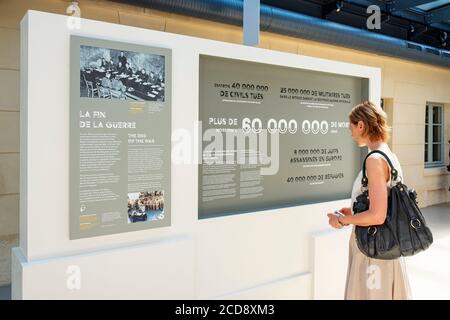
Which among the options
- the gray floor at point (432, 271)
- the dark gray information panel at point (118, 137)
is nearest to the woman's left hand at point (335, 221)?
the dark gray information panel at point (118, 137)

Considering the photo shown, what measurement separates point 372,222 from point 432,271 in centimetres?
335

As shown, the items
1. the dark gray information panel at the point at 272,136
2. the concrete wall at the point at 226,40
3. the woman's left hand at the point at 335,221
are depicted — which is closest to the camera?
the woman's left hand at the point at 335,221

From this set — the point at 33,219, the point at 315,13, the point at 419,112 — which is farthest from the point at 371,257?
the point at 419,112

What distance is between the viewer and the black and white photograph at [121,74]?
229 cm

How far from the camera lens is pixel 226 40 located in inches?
241

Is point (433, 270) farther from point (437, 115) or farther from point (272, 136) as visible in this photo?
point (437, 115)

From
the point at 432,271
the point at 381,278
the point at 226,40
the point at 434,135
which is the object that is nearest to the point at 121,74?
the point at 381,278

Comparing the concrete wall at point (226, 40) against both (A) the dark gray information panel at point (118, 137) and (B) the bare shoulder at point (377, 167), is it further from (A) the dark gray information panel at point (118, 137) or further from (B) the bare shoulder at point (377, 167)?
(B) the bare shoulder at point (377, 167)

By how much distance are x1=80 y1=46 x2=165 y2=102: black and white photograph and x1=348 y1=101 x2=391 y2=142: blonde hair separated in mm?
1206

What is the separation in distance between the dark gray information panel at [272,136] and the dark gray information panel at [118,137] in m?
0.36

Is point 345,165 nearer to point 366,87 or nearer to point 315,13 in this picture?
point 366,87

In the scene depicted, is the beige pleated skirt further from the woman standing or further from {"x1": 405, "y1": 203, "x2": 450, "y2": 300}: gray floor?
{"x1": 405, "y1": 203, "x2": 450, "y2": 300}: gray floor
